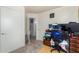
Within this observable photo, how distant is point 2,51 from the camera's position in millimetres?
2203

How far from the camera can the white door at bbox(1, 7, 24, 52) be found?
2.21 m

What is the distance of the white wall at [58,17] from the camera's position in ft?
7.20

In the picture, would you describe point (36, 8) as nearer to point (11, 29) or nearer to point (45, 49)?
point (11, 29)

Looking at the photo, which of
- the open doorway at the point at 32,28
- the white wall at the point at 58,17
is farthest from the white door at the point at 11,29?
the white wall at the point at 58,17

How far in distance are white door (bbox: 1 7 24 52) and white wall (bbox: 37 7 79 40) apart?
0.38 m

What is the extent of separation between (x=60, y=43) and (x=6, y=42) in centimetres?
105

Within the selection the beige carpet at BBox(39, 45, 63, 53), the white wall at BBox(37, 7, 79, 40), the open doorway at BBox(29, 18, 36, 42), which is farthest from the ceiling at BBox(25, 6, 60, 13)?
the beige carpet at BBox(39, 45, 63, 53)

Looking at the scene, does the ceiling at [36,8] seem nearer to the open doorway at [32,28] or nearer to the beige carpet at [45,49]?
the open doorway at [32,28]

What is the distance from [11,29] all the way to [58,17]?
955 mm
